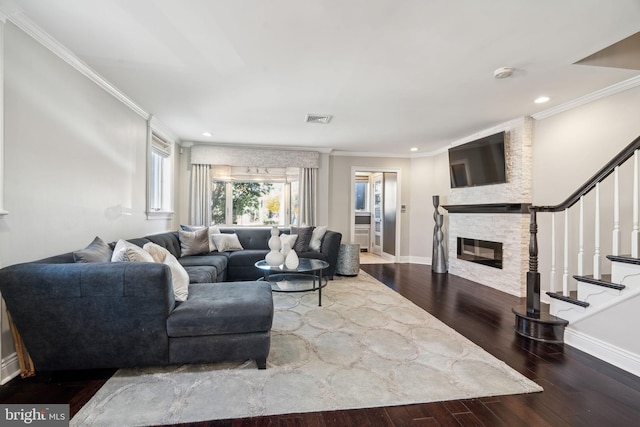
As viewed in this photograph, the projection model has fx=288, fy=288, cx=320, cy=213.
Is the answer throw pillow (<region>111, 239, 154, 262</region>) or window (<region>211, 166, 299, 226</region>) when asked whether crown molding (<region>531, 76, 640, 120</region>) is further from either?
throw pillow (<region>111, 239, 154, 262</region>)

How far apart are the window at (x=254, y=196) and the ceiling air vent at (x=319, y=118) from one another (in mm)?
1840

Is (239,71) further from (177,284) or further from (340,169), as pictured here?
(340,169)

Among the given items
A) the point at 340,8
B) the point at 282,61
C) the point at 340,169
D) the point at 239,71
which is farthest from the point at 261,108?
the point at 340,169

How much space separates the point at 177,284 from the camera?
212 centimetres

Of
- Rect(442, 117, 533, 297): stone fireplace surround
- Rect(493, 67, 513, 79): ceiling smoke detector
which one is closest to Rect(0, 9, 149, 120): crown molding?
Rect(493, 67, 513, 79): ceiling smoke detector

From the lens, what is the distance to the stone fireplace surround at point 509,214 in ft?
12.5

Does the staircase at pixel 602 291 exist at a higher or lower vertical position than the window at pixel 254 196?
lower

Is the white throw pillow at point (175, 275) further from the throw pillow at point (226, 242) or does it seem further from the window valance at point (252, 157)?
the window valance at point (252, 157)

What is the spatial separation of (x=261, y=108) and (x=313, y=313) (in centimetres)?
247

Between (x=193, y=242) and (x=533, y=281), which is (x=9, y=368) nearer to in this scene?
(x=193, y=242)

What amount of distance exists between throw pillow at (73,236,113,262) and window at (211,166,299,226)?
3232 mm

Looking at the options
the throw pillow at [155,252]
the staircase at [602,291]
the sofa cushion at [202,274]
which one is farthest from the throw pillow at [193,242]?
the staircase at [602,291]

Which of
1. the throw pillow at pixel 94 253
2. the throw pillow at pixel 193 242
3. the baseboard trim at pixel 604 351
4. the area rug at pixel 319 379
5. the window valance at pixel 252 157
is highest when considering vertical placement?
the window valance at pixel 252 157

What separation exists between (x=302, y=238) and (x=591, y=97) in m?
3.98
